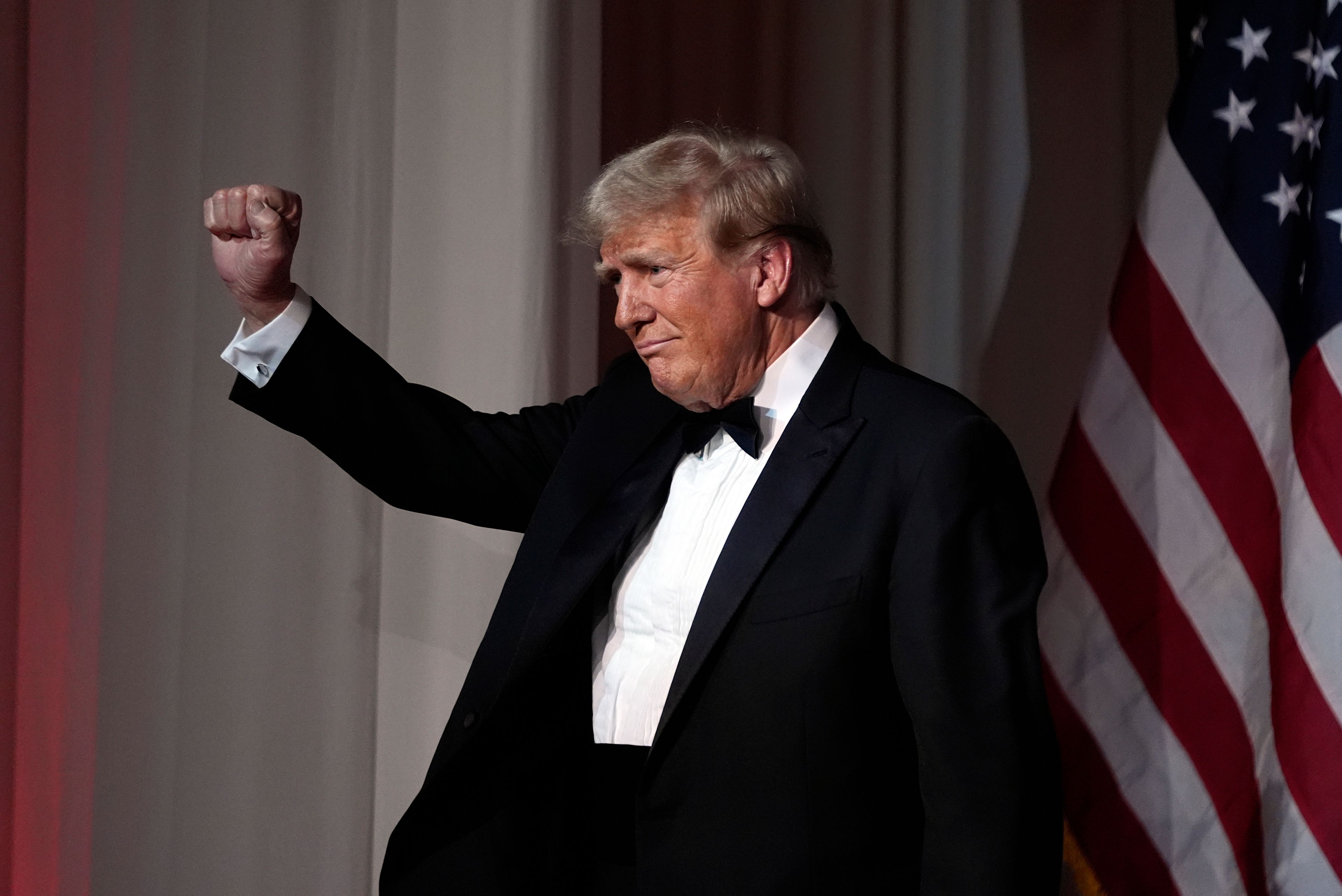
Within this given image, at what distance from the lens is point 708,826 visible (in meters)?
1.50

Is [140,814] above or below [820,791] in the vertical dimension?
below

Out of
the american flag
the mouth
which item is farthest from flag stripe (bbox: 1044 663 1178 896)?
the mouth

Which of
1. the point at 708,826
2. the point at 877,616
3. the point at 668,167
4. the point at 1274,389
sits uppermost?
the point at 668,167

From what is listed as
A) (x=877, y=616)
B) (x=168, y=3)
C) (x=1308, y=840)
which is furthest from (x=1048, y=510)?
(x=168, y=3)

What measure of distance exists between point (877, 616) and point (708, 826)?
0.95ft

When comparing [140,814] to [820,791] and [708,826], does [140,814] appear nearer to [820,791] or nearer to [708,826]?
[708,826]

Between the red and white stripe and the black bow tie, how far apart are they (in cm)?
88

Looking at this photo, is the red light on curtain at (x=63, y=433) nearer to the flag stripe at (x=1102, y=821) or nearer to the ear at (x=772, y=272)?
the ear at (x=772, y=272)

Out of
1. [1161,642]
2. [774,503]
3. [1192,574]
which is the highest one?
[774,503]

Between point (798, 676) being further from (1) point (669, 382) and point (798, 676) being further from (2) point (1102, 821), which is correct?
(2) point (1102, 821)

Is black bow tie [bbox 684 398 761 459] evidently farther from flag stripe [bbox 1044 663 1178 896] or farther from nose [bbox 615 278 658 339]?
flag stripe [bbox 1044 663 1178 896]

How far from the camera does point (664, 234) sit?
160 cm

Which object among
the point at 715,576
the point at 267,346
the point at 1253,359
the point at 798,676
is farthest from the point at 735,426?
the point at 1253,359

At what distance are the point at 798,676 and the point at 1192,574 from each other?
994 mm
